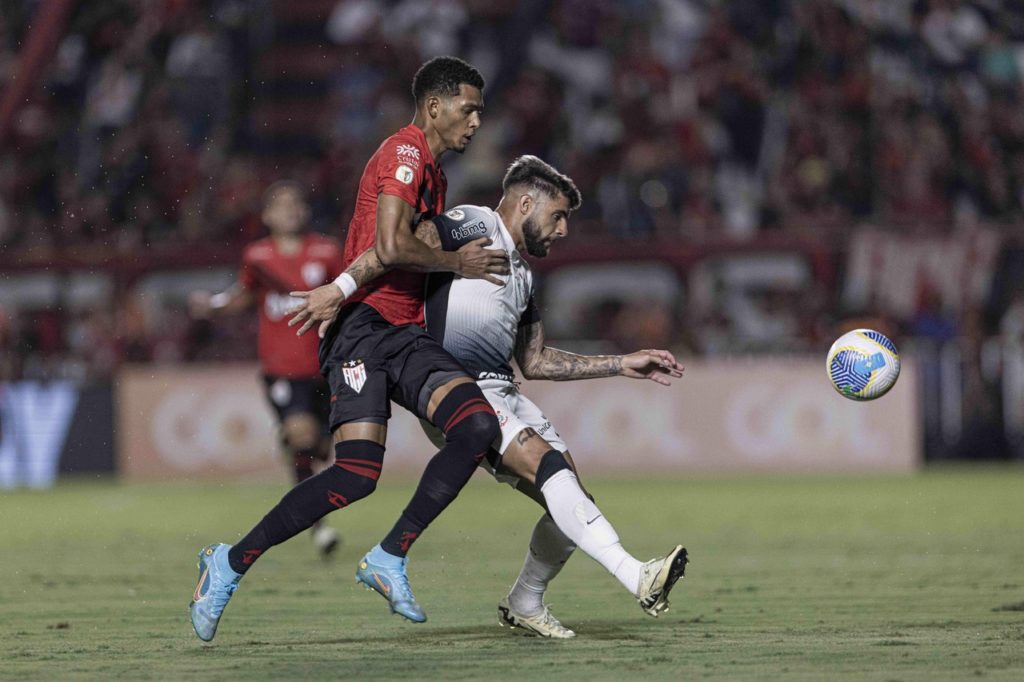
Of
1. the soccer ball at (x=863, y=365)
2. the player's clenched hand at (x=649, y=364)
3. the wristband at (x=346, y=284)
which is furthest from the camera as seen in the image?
the soccer ball at (x=863, y=365)

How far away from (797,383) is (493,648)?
11.5 meters

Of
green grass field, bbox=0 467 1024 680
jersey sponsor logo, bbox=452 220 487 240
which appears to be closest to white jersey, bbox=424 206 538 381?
jersey sponsor logo, bbox=452 220 487 240

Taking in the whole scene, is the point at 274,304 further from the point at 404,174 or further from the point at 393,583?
the point at 393,583

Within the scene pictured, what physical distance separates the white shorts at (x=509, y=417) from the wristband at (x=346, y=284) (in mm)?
650

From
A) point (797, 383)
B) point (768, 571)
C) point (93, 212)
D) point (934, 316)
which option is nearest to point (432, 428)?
point (768, 571)

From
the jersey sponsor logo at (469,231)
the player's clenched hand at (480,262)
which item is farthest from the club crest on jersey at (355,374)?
the jersey sponsor logo at (469,231)

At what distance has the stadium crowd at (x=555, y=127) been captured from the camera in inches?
760

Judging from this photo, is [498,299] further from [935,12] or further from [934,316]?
[935,12]

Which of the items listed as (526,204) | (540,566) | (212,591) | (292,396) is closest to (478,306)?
(526,204)

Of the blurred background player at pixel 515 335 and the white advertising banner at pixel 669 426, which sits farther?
the white advertising banner at pixel 669 426

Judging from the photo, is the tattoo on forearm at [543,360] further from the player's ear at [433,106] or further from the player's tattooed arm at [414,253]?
the player's ear at [433,106]

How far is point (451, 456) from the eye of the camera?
19.6 feet

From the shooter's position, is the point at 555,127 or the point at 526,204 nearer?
the point at 526,204

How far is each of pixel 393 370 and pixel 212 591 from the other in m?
1.08
